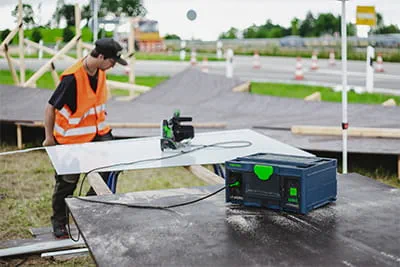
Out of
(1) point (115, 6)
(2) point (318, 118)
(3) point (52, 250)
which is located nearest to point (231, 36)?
(1) point (115, 6)

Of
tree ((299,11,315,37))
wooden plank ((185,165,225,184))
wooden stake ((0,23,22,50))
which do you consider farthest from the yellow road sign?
tree ((299,11,315,37))

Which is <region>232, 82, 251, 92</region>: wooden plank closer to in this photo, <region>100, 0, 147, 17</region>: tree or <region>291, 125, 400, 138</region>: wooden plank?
<region>100, 0, 147, 17</region>: tree

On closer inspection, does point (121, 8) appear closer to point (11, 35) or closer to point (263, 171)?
point (11, 35)

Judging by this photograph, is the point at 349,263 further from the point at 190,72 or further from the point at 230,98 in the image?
the point at 190,72

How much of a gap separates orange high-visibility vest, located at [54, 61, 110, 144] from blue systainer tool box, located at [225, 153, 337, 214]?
2.01 metres

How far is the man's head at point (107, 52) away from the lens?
14.7 ft

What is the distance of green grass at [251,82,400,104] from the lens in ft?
40.9

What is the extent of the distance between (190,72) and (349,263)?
1014cm

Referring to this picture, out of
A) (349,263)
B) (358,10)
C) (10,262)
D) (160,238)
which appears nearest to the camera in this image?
(349,263)

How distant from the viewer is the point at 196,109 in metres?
9.92

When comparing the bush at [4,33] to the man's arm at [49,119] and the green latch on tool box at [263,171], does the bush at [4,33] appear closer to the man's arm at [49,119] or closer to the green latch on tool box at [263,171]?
the man's arm at [49,119]

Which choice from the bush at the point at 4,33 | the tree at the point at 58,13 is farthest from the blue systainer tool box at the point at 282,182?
the bush at the point at 4,33

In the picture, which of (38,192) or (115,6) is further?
(115,6)

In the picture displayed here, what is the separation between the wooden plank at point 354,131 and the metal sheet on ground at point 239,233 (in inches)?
147
